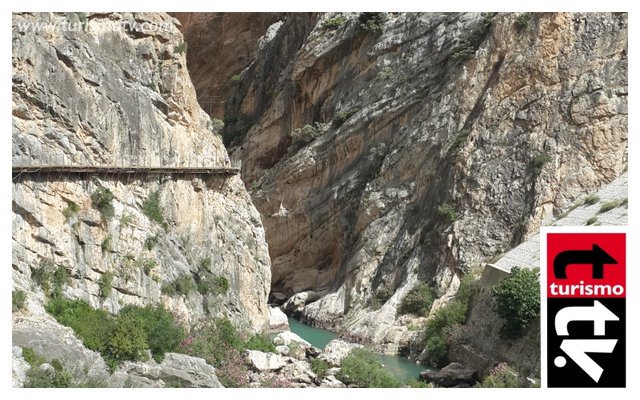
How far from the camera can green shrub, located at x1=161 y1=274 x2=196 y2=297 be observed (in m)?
25.9

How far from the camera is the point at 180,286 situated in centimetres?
2641

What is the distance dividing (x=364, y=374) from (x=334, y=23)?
30506 mm

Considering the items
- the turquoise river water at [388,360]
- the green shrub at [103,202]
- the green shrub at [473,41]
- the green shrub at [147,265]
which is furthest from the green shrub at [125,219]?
the green shrub at [473,41]

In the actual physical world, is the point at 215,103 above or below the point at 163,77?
above

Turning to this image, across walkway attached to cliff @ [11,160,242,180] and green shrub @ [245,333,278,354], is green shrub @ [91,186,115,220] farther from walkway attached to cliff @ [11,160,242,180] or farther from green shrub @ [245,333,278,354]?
green shrub @ [245,333,278,354]

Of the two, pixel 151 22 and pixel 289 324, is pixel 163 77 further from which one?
pixel 289 324

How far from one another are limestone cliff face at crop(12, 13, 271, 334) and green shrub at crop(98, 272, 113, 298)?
0.07 m

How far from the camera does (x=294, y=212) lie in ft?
153

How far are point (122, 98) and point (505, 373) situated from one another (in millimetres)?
17984

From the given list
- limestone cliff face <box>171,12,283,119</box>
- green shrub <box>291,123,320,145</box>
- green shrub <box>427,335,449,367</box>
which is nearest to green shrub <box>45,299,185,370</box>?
green shrub <box>427,335,449,367</box>

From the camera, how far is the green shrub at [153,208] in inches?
1046

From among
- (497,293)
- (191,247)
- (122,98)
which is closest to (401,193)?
(497,293)

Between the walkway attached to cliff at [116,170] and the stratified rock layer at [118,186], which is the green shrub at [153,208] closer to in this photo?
the stratified rock layer at [118,186]

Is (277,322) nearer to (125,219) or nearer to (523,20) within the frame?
(125,219)
